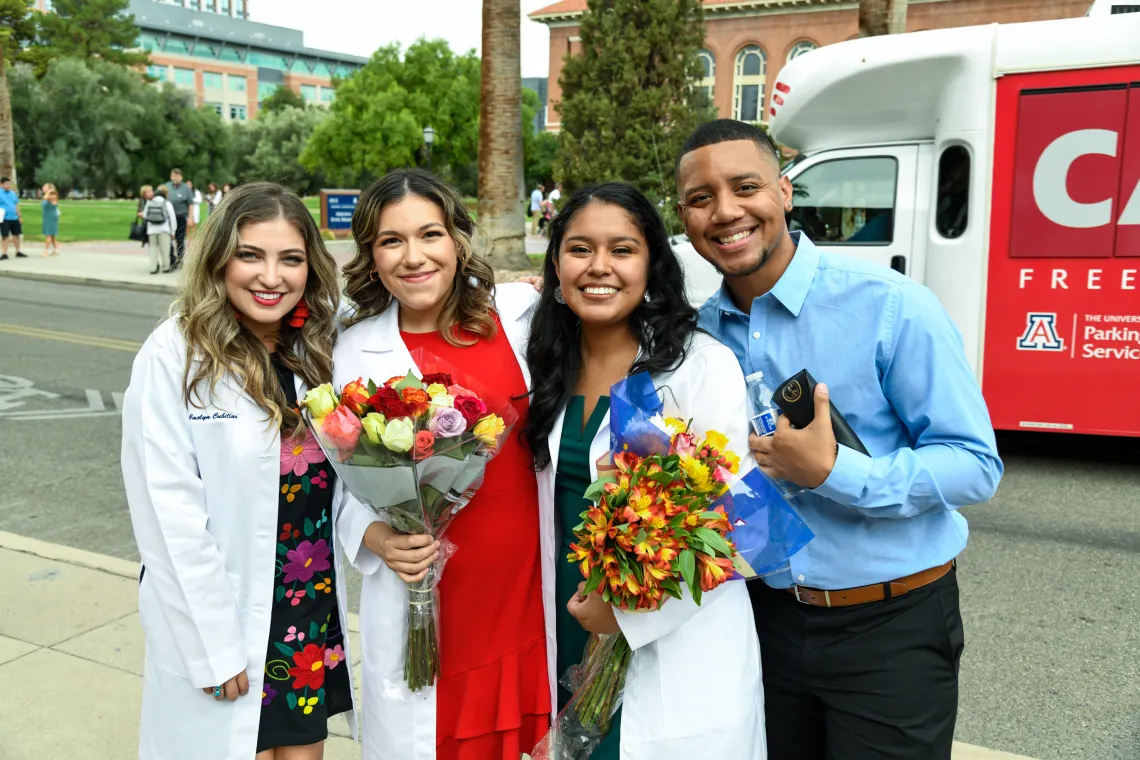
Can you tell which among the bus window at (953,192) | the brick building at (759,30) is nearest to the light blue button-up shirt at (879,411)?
the bus window at (953,192)

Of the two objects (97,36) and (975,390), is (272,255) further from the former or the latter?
(97,36)

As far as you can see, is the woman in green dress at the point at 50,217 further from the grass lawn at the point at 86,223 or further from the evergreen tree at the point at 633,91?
the evergreen tree at the point at 633,91

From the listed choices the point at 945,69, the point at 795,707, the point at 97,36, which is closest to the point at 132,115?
the point at 97,36

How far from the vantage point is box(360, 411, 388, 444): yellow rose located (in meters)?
2.11

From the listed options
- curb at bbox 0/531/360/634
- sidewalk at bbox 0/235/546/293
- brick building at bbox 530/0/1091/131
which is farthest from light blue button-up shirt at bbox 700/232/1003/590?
brick building at bbox 530/0/1091/131

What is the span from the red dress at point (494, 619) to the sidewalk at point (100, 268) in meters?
12.7

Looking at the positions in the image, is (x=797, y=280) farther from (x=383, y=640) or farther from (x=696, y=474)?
(x=383, y=640)

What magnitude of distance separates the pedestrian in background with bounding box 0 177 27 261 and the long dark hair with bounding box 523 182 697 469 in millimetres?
23352

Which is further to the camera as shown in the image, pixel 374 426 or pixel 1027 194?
pixel 1027 194

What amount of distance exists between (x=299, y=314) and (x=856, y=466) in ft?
5.23

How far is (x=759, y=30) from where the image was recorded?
166 ft

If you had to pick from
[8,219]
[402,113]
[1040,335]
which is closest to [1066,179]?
[1040,335]

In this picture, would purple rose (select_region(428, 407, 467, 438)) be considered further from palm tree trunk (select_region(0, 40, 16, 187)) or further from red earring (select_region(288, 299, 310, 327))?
palm tree trunk (select_region(0, 40, 16, 187))

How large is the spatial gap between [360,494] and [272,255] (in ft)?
2.48
